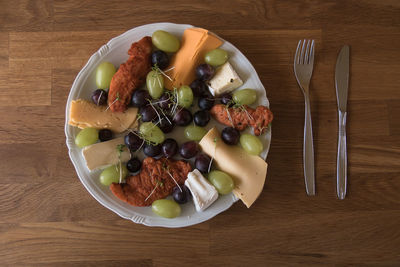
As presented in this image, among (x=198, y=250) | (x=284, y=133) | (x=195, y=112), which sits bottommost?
(x=198, y=250)

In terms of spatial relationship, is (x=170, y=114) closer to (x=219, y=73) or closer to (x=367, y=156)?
(x=219, y=73)

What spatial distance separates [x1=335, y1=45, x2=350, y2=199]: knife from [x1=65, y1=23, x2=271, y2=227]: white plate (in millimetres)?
310

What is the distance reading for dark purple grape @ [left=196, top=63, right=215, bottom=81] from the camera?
0.94 metres

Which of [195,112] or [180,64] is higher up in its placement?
[180,64]

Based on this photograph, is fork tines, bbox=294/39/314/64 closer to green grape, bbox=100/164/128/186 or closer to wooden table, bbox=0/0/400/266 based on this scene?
wooden table, bbox=0/0/400/266

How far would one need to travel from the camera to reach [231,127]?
3.11 ft

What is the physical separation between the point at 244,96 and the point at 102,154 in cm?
50

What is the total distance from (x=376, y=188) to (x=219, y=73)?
73 cm

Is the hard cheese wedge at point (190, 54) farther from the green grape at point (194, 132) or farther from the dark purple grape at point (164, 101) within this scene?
the green grape at point (194, 132)

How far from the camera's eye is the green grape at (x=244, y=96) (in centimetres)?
93

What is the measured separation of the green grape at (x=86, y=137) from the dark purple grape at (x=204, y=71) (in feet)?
1.28

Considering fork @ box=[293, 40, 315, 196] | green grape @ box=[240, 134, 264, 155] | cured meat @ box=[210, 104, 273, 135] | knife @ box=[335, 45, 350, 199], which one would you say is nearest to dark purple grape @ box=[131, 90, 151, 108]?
cured meat @ box=[210, 104, 273, 135]

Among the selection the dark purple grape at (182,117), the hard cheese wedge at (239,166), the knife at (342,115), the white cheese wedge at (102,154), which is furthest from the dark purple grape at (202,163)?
the knife at (342,115)

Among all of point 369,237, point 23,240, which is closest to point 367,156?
point 369,237
